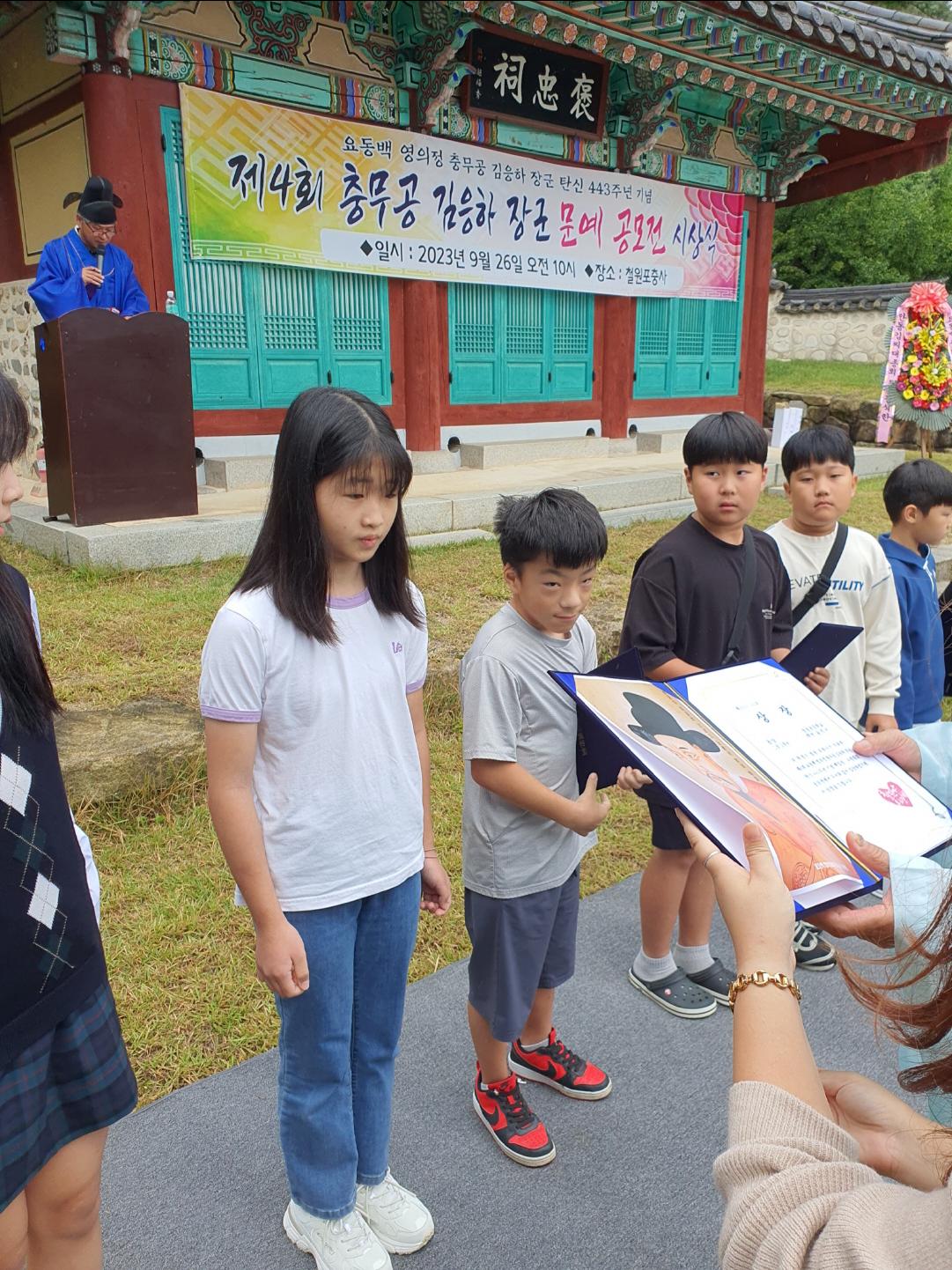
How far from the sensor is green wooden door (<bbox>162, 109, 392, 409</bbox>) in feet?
21.6

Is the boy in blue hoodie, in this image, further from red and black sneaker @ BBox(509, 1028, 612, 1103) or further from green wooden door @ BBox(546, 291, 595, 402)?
green wooden door @ BBox(546, 291, 595, 402)

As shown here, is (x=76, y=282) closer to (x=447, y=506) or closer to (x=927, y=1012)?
(x=447, y=506)

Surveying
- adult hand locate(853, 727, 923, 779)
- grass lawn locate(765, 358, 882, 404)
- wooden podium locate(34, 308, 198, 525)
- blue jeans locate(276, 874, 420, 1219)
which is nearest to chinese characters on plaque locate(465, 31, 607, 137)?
wooden podium locate(34, 308, 198, 525)

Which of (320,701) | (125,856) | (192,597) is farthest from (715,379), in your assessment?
(320,701)

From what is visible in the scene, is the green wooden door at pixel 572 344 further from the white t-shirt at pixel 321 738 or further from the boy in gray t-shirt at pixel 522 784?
the white t-shirt at pixel 321 738

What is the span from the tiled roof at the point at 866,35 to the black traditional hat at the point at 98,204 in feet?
15.2

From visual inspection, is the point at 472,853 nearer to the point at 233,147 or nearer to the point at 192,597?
the point at 192,597

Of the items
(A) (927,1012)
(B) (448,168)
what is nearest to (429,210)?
(B) (448,168)

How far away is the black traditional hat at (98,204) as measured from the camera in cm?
532

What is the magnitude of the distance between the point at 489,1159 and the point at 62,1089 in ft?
3.54

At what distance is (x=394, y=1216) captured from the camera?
189 centimetres

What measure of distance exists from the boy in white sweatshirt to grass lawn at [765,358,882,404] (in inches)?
526

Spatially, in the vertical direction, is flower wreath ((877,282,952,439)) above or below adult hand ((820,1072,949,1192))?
above

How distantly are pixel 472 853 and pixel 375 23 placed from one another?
23.0ft
